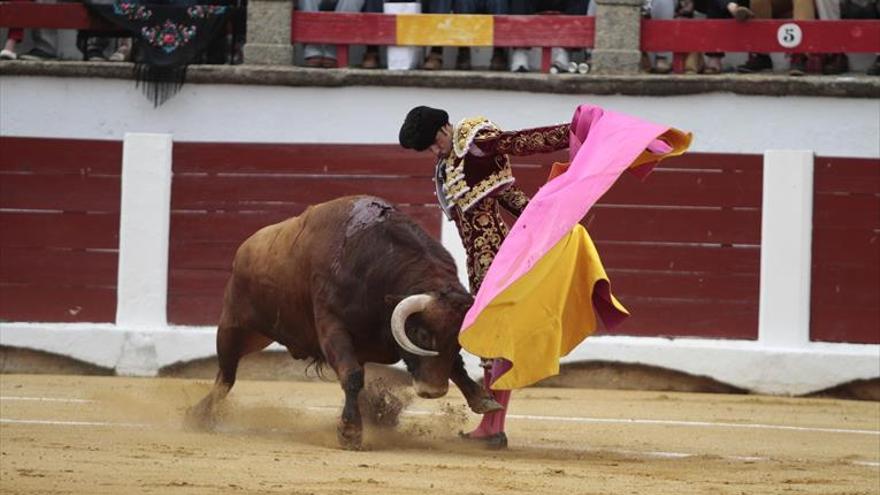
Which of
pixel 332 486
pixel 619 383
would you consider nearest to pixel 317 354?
pixel 332 486

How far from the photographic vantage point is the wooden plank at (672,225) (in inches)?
371

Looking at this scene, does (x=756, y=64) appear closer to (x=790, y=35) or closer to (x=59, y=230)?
(x=790, y=35)

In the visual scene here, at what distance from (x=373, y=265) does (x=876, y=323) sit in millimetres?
3964

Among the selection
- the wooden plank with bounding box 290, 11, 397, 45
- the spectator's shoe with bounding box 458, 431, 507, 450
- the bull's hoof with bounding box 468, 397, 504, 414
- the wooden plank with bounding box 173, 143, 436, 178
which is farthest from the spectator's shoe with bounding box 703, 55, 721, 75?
the bull's hoof with bounding box 468, 397, 504, 414

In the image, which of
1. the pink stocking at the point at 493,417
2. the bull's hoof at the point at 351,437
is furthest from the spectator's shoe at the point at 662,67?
the bull's hoof at the point at 351,437

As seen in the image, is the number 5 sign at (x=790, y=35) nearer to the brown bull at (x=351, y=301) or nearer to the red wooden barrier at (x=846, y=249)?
the red wooden barrier at (x=846, y=249)

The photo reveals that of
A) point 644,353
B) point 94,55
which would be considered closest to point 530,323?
point 644,353

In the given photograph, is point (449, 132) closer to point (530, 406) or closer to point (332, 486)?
point (332, 486)

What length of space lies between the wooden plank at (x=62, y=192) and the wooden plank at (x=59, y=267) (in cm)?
26

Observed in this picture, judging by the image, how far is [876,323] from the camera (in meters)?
9.23

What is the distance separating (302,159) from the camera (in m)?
9.78

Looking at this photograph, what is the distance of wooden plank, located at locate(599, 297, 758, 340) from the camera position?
9414 mm

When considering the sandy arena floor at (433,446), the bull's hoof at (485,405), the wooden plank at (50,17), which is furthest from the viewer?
the wooden plank at (50,17)

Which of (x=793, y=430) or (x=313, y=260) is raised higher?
(x=313, y=260)
